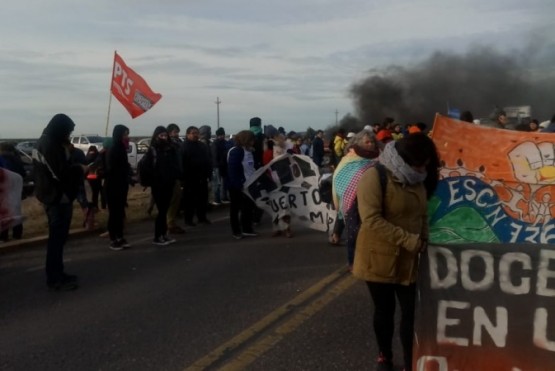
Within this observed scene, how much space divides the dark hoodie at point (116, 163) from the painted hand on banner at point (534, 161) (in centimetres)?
521

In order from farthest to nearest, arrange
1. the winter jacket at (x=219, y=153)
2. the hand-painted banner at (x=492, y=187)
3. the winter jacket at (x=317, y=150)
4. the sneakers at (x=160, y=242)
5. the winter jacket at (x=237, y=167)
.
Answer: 1. the winter jacket at (x=317, y=150)
2. the winter jacket at (x=219, y=153)
3. the winter jacket at (x=237, y=167)
4. the sneakers at (x=160, y=242)
5. the hand-painted banner at (x=492, y=187)

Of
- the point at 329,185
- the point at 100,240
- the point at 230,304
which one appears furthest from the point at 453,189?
the point at 100,240

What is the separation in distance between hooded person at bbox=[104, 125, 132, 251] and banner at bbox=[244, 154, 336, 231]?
189 cm

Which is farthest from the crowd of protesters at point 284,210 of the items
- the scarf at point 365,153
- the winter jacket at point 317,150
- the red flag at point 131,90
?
the winter jacket at point 317,150

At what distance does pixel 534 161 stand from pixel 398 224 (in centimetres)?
314

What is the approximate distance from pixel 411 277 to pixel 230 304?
2.60 m

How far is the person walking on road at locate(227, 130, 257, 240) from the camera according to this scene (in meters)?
10.3

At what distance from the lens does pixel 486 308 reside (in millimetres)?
3873

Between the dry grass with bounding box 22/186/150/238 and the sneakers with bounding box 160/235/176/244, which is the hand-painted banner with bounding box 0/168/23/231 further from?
the dry grass with bounding box 22/186/150/238

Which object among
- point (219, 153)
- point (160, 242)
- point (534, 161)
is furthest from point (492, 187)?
point (219, 153)

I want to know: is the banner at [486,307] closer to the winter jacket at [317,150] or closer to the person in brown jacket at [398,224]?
the person in brown jacket at [398,224]

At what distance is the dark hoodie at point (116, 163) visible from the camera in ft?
30.6

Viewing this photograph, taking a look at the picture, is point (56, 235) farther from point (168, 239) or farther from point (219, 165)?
point (219, 165)

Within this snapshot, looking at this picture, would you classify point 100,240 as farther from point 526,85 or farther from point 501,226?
point 526,85
